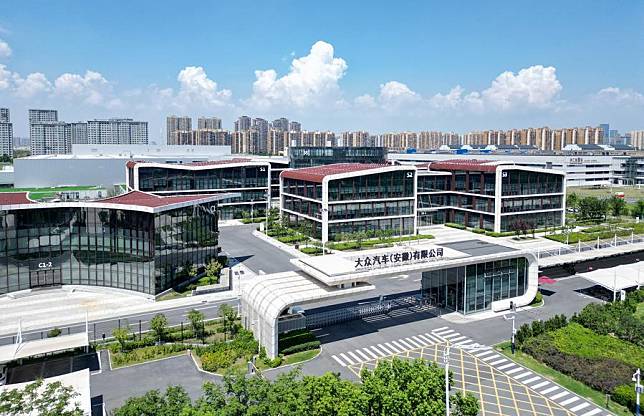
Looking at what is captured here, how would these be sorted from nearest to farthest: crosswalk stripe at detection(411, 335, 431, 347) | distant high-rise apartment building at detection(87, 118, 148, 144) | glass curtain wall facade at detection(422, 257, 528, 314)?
crosswalk stripe at detection(411, 335, 431, 347)
glass curtain wall facade at detection(422, 257, 528, 314)
distant high-rise apartment building at detection(87, 118, 148, 144)

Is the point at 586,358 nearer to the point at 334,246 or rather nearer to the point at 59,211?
the point at 334,246

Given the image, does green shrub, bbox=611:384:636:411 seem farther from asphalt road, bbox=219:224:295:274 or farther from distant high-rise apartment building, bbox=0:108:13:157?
distant high-rise apartment building, bbox=0:108:13:157

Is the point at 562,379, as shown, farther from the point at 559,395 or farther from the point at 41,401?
the point at 41,401

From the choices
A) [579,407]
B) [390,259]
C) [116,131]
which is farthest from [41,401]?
[116,131]

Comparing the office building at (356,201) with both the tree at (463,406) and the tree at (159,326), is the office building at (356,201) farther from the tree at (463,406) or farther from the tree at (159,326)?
the tree at (463,406)

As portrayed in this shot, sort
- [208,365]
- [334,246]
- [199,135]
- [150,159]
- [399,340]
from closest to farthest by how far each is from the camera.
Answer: [208,365] < [399,340] < [334,246] < [150,159] < [199,135]

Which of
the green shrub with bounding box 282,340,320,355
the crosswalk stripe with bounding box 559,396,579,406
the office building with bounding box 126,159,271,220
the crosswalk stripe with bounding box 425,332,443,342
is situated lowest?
the crosswalk stripe with bounding box 559,396,579,406

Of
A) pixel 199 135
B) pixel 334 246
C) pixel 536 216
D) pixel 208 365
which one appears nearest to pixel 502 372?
pixel 208 365

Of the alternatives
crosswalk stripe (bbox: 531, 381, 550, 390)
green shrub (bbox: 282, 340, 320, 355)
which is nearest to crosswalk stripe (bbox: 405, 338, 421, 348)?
green shrub (bbox: 282, 340, 320, 355)
